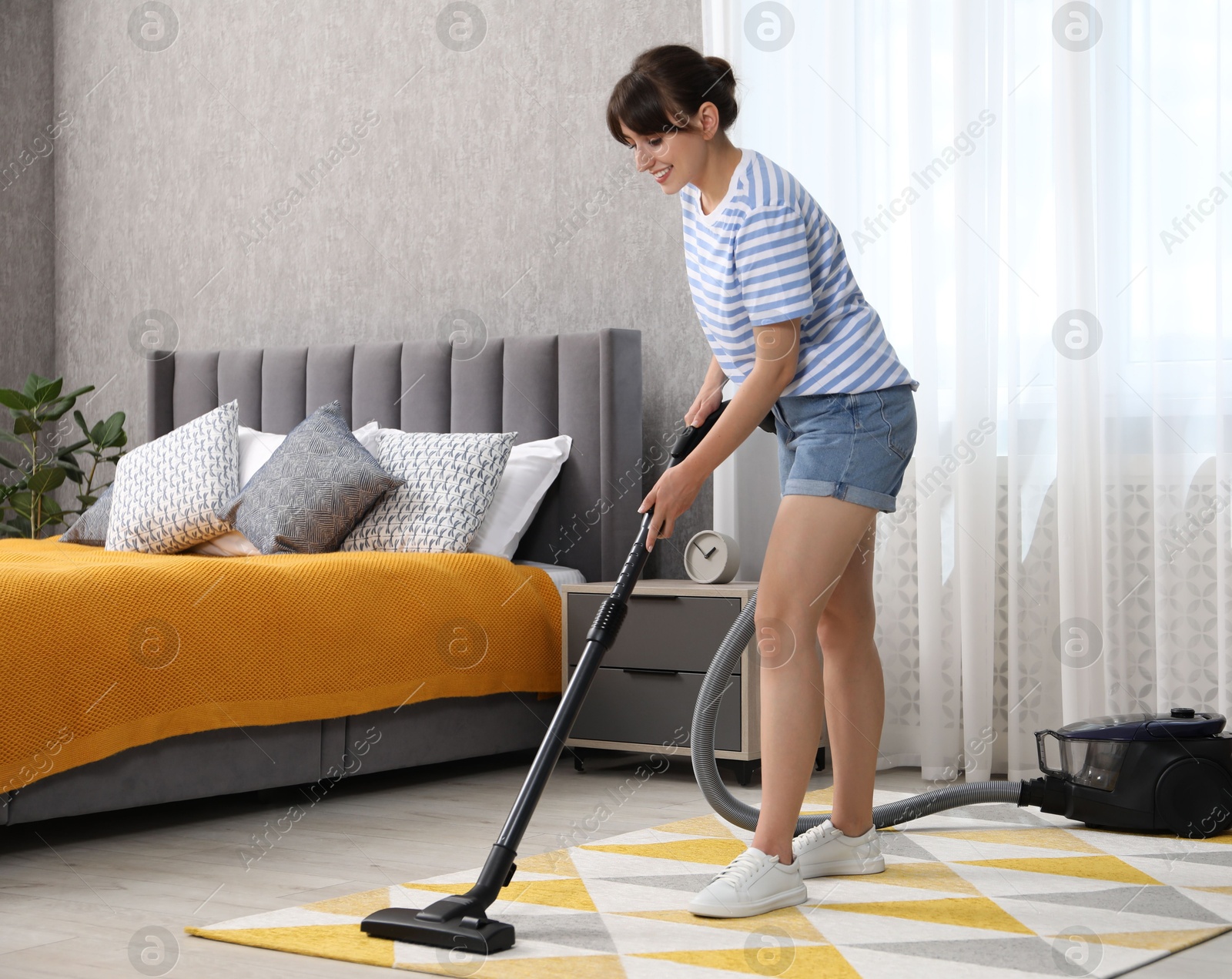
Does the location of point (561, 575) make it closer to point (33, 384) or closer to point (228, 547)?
point (228, 547)

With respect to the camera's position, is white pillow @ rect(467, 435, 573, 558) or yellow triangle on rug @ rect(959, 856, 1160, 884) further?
white pillow @ rect(467, 435, 573, 558)

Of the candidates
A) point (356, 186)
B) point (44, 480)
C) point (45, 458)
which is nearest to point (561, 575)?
point (356, 186)

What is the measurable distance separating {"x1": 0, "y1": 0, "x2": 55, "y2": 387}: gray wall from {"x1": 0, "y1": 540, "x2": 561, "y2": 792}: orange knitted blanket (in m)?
2.07

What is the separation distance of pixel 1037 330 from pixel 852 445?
55.1 inches

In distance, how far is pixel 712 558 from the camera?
3.24 m

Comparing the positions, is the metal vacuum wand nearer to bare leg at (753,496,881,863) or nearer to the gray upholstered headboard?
bare leg at (753,496,881,863)

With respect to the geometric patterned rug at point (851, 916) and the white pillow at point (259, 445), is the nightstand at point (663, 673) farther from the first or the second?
the white pillow at point (259, 445)

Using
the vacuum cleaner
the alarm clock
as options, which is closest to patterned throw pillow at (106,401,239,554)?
the alarm clock

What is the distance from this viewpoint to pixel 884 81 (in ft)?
10.9

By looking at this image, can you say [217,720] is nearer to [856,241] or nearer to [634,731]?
[634,731]

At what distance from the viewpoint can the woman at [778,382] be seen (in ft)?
6.01

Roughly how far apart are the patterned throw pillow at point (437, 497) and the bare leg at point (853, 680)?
1.42m

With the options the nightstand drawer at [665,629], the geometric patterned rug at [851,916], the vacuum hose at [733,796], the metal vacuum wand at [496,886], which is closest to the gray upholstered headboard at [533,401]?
the nightstand drawer at [665,629]

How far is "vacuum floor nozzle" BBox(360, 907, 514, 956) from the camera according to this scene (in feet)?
5.56
